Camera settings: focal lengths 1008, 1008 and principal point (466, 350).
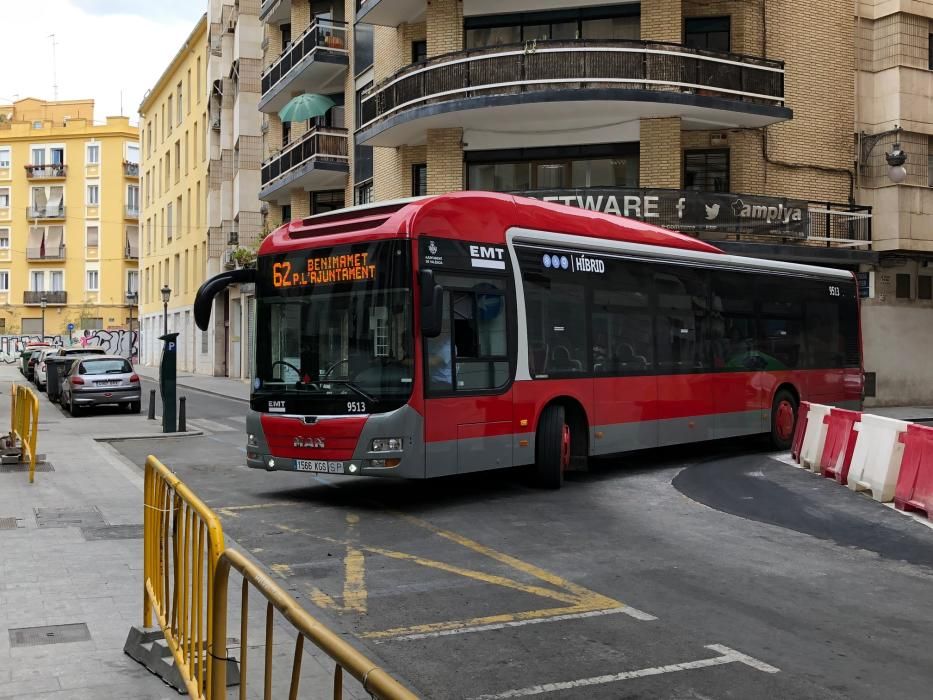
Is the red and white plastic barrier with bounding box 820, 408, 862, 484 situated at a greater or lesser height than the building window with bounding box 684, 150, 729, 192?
lesser

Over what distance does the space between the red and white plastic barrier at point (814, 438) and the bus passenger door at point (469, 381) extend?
204 inches

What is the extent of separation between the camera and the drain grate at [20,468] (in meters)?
13.4

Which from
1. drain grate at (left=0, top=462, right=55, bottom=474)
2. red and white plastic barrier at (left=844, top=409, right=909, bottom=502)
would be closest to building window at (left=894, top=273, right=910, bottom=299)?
red and white plastic barrier at (left=844, top=409, right=909, bottom=502)

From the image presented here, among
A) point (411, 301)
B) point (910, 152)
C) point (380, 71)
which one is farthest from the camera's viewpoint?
point (380, 71)

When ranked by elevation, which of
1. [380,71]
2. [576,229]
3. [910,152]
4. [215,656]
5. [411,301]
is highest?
[380,71]

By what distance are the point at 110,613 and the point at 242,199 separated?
3929cm

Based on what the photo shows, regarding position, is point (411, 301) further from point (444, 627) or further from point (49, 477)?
point (49, 477)

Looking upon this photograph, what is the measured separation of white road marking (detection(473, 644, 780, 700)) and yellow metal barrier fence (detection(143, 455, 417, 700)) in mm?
1476

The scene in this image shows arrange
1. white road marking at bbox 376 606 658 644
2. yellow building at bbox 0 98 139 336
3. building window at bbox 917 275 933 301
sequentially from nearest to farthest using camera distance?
white road marking at bbox 376 606 658 644 → building window at bbox 917 275 933 301 → yellow building at bbox 0 98 139 336

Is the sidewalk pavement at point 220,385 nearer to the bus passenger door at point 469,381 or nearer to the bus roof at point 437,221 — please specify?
the bus roof at point 437,221

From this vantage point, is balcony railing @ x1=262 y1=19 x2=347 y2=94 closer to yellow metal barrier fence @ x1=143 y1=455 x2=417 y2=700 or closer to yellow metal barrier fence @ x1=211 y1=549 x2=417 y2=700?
yellow metal barrier fence @ x1=143 y1=455 x2=417 y2=700

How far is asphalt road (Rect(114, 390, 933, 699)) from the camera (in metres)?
5.55

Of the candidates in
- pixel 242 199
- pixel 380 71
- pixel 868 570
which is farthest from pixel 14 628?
pixel 242 199

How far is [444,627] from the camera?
639cm
